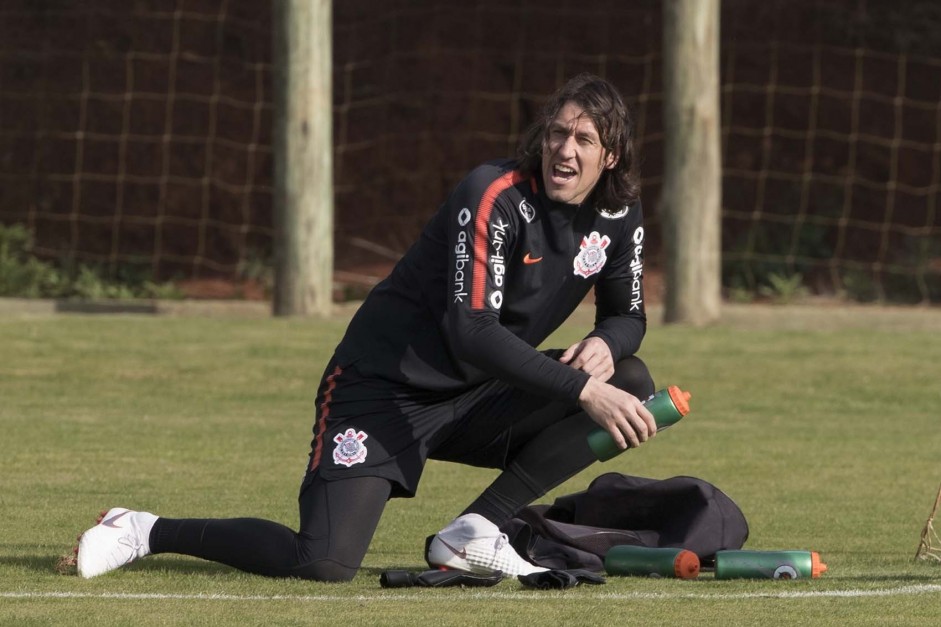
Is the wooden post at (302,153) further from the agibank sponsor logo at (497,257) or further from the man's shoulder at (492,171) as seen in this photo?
the agibank sponsor logo at (497,257)

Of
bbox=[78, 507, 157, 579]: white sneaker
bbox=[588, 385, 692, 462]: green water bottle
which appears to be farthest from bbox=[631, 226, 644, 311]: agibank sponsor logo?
bbox=[78, 507, 157, 579]: white sneaker

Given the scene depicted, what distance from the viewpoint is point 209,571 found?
18.1 feet

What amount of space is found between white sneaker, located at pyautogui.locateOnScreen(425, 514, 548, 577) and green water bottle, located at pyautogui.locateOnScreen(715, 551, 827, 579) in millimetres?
522

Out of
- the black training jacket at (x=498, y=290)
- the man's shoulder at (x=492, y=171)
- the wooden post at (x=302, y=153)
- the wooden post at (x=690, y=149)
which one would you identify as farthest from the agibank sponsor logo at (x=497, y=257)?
the wooden post at (x=302, y=153)

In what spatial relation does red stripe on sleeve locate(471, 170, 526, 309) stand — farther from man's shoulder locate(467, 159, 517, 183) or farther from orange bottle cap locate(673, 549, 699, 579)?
orange bottle cap locate(673, 549, 699, 579)

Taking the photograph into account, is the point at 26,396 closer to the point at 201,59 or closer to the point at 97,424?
the point at 97,424

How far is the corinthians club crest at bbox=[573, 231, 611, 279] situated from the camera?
5566 mm

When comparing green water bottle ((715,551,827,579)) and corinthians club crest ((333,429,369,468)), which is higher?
corinthians club crest ((333,429,369,468))

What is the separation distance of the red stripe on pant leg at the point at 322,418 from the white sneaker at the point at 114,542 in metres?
0.48

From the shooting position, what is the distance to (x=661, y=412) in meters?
5.39

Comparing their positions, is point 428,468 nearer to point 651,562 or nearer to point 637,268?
point 637,268

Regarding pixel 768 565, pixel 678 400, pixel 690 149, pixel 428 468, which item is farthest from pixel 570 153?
pixel 690 149

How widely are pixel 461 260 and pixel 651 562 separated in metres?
1.03

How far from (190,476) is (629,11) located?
13320 millimetres
